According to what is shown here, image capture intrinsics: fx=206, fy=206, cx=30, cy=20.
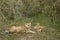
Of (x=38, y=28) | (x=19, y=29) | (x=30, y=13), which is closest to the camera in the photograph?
(x=19, y=29)

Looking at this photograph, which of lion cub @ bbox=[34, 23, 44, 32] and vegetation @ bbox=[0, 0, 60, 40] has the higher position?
vegetation @ bbox=[0, 0, 60, 40]

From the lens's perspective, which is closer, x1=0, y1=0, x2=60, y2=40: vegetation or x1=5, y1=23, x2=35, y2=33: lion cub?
x1=5, y1=23, x2=35, y2=33: lion cub

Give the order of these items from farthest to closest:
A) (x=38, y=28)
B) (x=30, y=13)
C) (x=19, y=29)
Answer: (x=30, y=13)
(x=38, y=28)
(x=19, y=29)

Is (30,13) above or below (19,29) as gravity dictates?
above

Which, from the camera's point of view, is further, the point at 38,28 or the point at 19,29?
the point at 38,28

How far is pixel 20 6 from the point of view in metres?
4.71

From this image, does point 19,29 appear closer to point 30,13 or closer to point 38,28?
point 38,28

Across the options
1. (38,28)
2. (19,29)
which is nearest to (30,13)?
(38,28)

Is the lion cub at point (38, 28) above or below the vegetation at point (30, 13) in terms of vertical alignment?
below

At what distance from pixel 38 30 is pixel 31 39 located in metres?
0.30

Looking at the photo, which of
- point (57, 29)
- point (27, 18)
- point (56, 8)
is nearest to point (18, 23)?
point (27, 18)

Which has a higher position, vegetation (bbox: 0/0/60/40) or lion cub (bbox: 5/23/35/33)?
vegetation (bbox: 0/0/60/40)

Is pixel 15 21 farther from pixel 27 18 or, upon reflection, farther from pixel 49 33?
pixel 49 33

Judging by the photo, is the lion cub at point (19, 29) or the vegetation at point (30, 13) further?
the vegetation at point (30, 13)
